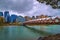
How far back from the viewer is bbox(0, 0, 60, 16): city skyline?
3863 mm

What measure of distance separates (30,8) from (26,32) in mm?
614

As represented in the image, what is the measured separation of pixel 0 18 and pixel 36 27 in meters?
0.93

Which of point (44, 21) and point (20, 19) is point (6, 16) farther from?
point (44, 21)

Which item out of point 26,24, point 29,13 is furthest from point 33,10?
point 26,24

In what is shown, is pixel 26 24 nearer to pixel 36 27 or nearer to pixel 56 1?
pixel 36 27

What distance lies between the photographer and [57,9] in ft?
12.9

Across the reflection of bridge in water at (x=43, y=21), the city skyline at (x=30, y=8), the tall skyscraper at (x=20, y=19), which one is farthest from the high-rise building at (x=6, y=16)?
the reflection of bridge in water at (x=43, y=21)

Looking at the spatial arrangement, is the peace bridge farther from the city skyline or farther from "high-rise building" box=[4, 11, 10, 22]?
"high-rise building" box=[4, 11, 10, 22]

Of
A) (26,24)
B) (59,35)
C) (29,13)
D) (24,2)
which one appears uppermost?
(24,2)

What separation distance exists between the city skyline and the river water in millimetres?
353

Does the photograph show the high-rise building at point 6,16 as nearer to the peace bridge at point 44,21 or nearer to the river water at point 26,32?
the river water at point 26,32

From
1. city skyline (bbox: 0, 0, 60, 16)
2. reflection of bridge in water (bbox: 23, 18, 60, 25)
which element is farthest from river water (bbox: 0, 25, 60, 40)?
city skyline (bbox: 0, 0, 60, 16)

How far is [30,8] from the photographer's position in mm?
3904

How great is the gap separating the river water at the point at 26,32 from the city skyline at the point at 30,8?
1.16ft
